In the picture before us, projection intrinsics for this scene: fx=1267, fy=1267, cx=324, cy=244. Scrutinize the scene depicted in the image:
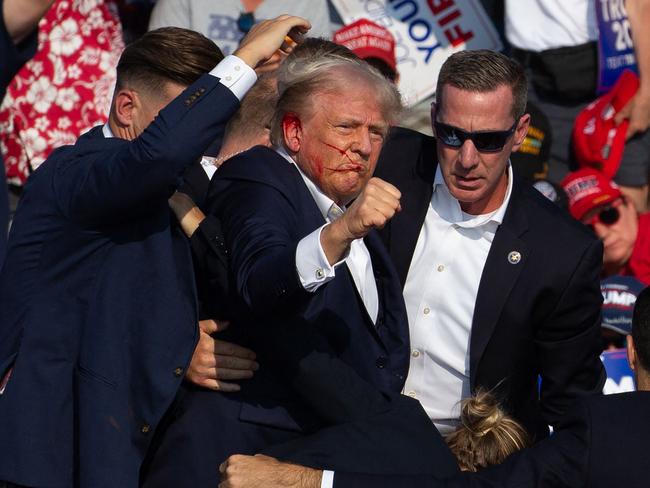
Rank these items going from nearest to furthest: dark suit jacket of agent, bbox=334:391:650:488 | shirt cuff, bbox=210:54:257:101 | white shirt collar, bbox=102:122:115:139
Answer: dark suit jacket of agent, bbox=334:391:650:488 → shirt cuff, bbox=210:54:257:101 → white shirt collar, bbox=102:122:115:139

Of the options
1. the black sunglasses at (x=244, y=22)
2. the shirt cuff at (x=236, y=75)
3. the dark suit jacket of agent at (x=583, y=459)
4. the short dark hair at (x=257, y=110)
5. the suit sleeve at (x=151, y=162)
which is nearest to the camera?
the dark suit jacket of agent at (x=583, y=459)

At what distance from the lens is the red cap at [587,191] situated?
650 centimetres

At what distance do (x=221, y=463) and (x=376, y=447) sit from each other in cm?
43

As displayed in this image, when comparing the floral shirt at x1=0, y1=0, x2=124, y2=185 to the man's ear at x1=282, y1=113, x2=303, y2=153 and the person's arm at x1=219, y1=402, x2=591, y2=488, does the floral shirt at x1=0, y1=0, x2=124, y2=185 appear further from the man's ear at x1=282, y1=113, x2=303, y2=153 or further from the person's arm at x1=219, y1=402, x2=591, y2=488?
the person's arm at x1=219, y1=402, x2=591, y2=488

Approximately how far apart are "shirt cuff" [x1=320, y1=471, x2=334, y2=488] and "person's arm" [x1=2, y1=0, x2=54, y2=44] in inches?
51.5

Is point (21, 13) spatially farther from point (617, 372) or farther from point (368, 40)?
point (368, 40)

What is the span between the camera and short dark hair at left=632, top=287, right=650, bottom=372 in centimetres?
328

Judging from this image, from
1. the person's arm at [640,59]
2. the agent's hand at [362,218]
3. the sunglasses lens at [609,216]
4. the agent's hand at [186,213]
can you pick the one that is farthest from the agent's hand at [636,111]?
the agent's hand at [362,218]

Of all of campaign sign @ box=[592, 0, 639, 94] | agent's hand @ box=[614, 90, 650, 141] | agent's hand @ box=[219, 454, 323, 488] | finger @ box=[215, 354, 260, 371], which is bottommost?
agent's hand @ box=[614, 90, 650, 141]

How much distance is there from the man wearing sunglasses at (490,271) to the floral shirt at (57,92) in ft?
7.64

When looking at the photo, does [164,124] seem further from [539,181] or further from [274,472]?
[539,181]

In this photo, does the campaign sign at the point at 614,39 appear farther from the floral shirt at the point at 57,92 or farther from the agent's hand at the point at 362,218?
the agent's hand at the point at 362,218

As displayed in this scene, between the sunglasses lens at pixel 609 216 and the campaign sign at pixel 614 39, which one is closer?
the sunglasses lens at pixel 609 216

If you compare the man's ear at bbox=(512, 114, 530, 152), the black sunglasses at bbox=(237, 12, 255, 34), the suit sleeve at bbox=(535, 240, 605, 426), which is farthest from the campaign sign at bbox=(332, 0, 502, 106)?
the suit sleeve at bbox=(535, 240, 605, 426)
